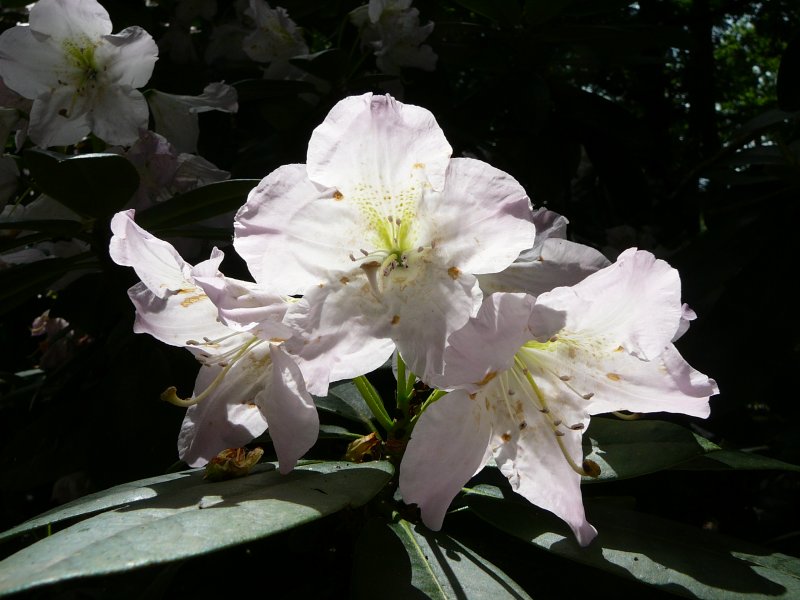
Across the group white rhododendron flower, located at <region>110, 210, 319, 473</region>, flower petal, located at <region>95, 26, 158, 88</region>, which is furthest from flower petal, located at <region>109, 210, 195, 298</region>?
flower petal, located at <region>95, 26, 158, 88</region>

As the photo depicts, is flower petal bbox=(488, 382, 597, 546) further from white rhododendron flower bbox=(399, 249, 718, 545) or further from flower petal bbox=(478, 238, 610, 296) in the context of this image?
flower petal bbox=(478, 238, 610, 296)

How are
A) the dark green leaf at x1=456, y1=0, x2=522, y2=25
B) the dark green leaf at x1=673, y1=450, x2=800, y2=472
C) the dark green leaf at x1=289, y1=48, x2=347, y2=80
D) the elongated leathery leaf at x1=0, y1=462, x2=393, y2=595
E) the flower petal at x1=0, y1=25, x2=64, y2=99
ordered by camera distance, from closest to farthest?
1. the elongated leathery leaf at x1=0, y1=462, x2=393, y2=595
2. the dark green leaf at x1=673, y1=450, x2=800, y2=472
3. the flower petal at x1=0, y1=25, x2=64, y2=99
4. the dark green leaf at x1=289, y1=48, x2=347, y2=80
5. the dark green leaf at x1=456, y1=0, x2=522, y2=25

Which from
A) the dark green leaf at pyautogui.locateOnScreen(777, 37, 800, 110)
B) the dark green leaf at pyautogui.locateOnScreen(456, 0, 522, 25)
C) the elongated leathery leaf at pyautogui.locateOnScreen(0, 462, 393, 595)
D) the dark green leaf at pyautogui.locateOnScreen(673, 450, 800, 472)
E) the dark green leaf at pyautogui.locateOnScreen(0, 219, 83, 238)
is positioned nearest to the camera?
the elongated leathery leaf at pyautogui.locateOnScreen(0, 462, 393, 595)

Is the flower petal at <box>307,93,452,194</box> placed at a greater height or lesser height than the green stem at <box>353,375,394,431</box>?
greater

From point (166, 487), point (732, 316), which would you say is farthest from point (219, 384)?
point (732, 316)

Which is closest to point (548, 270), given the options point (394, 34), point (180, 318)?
point (180, 318)

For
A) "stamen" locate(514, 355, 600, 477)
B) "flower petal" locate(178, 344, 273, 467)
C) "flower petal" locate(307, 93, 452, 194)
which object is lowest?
"flower petal" locate(178, 344, 273, 467)

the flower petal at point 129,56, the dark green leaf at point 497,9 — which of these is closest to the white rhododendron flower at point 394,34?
the dark green leaf at point 497,9
